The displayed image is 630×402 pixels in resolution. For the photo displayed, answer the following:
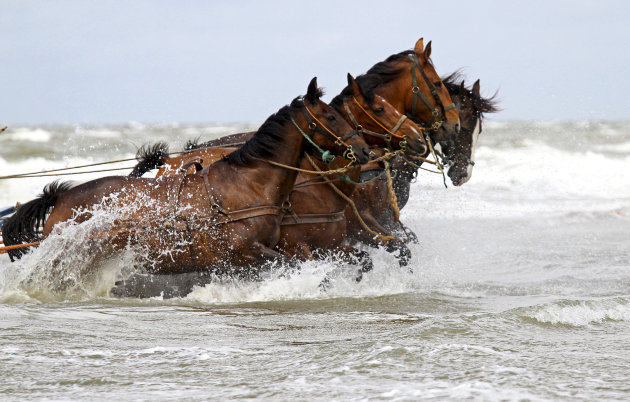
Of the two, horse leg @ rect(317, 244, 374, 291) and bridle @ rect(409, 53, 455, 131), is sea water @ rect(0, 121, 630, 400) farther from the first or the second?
bridle @ rect(409, 53, 455, 131)

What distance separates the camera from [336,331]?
5008mm

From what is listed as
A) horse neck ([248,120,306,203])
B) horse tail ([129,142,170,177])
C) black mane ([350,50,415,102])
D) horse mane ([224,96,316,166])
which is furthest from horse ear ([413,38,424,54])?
horse tail ([129,142,170,177])

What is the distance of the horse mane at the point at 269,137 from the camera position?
6.01 metres

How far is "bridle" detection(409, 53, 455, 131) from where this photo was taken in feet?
23.8

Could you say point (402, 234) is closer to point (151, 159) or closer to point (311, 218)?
point (311, 218)

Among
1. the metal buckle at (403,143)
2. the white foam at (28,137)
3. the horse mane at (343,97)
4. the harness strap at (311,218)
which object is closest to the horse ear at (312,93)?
the horse mane at (343,97)

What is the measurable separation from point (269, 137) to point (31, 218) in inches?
76.2

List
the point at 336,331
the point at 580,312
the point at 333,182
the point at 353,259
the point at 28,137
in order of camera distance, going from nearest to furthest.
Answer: the point at 336,331, the point at 580,312, the point at 333,182, the point at 353,259, the point at 28,137

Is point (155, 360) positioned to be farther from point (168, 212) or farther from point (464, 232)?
point (464, 232)

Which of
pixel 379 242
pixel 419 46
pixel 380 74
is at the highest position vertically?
pixel 419 46

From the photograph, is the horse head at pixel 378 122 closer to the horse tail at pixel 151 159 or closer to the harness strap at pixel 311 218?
Result: the harness strap at pixel 311 218

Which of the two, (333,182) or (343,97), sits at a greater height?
(343,97)

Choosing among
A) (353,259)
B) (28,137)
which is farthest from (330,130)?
(28,137)

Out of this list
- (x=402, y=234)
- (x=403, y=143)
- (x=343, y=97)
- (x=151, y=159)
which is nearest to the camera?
(x=403, y=143)
